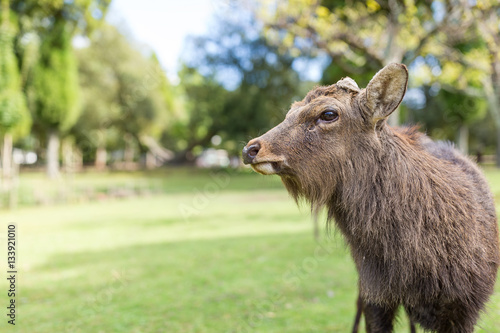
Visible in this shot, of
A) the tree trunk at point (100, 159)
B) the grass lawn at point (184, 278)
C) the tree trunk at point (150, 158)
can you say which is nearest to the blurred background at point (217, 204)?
the grass lawn at point (184, 278)

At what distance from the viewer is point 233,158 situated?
45.8 meters

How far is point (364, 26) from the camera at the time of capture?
14805 mm

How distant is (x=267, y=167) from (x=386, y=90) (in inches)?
39.0

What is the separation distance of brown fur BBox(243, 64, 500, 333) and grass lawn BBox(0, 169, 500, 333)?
677mm

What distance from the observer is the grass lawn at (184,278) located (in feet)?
18.0

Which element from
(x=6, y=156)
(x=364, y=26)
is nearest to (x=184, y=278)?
(x=364, y=26)

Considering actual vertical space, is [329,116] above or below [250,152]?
above

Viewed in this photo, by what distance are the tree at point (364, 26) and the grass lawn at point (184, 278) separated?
14.8 ft

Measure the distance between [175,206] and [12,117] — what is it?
7731 millimetres

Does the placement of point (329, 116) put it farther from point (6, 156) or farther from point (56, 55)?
point (56, 55)

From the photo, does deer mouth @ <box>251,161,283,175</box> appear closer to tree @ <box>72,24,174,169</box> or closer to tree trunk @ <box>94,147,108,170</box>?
tree @ <box>72,24,174,169</box>

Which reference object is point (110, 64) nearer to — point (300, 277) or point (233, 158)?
point (233, 158)

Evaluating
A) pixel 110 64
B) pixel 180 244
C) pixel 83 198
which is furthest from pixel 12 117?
pixel 110 64

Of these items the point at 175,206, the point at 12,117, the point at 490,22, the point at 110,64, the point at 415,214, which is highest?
the point at 110,64
